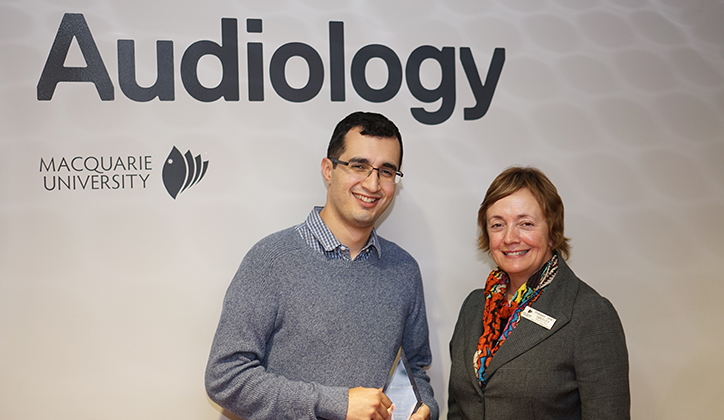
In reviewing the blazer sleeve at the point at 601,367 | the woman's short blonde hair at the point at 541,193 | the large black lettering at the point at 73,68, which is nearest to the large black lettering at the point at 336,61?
the woman's short blonde hair at the point at 541,193

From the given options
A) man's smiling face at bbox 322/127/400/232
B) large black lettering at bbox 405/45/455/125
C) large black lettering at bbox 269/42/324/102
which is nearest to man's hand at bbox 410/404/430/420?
man's smiling face at bbox 322/127/400/232

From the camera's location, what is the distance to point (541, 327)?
5.62 ft

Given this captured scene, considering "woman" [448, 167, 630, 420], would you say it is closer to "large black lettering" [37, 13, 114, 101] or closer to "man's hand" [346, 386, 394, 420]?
"man's hand" [346, 386, 394, 420]

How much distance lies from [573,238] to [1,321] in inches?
99.8

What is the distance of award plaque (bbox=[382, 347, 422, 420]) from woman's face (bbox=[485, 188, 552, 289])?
51cm

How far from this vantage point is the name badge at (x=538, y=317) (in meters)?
1.70

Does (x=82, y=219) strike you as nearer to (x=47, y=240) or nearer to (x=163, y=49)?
(x=47, y=240)

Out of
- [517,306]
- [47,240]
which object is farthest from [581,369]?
[47,240]

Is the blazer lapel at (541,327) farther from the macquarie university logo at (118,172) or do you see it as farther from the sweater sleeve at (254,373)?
the macquarie university logo at (118,172)

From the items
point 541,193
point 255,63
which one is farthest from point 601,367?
point 255,63

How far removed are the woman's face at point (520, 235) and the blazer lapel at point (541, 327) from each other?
0.11m

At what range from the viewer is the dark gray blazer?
63.0 inches

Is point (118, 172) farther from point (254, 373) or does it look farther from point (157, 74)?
point (254, 373)

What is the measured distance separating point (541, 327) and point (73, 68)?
6.90 feet
